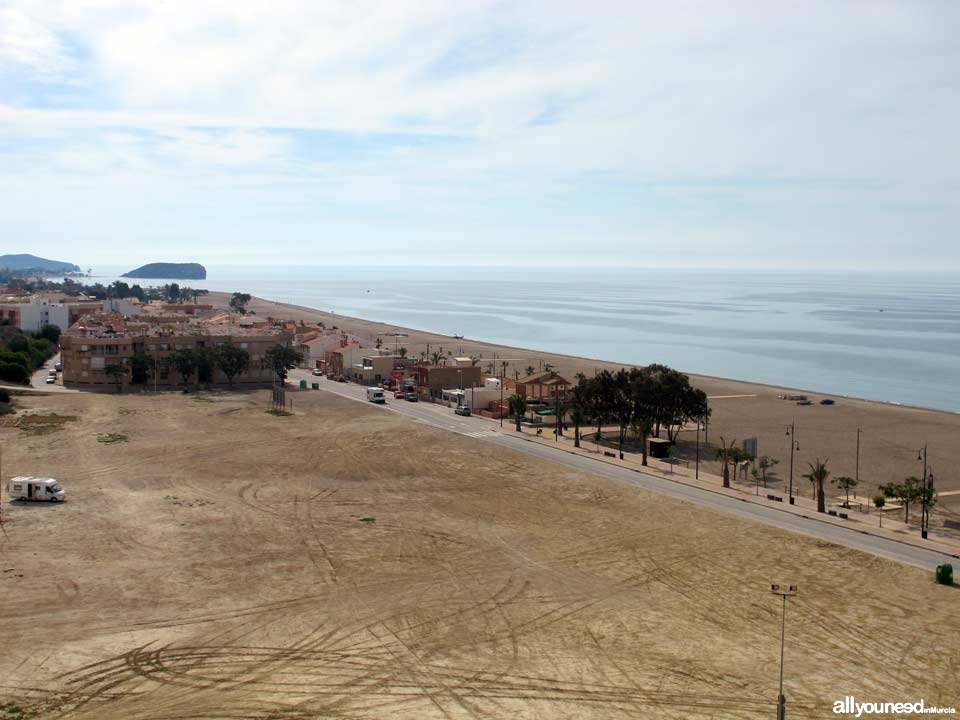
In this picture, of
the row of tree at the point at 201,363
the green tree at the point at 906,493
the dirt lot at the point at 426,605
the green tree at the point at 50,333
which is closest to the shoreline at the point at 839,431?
the green tree at the point at 906,493

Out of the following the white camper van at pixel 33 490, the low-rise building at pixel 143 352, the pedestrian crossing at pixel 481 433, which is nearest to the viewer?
the white camper van at pixel 33 490

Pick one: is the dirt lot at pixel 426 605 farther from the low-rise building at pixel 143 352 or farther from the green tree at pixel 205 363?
the green tree at pixel 205 363

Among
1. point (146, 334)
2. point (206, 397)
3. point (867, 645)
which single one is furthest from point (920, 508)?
point (146, 334)

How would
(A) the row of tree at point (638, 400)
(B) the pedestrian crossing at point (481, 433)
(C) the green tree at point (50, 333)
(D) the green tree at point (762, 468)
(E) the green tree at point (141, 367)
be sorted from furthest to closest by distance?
(C) the green tree at point (50, 333), (E) the green tree at point (141, 367), (B) the pedestrian crossing at point (481, 433), (A) the row of tree at point (638, 400), (D) the green tree at point (762, 468)

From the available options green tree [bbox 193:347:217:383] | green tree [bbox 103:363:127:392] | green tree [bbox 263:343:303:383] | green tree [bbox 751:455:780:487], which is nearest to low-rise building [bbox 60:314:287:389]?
green tree [bbox 103:363:127:392]

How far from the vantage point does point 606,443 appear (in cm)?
5025

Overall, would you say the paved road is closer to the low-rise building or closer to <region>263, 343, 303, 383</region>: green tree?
<region>263, 343, 303, 383</region>: green tree

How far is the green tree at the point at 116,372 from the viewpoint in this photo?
213ft

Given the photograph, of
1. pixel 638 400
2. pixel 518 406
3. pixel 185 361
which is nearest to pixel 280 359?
pixel 185 361

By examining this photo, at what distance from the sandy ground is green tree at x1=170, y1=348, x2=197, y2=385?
31.9 m

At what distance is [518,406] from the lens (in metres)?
54.6

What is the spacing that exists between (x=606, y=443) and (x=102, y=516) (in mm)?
28394

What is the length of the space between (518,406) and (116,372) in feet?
104

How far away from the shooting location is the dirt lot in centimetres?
1825
